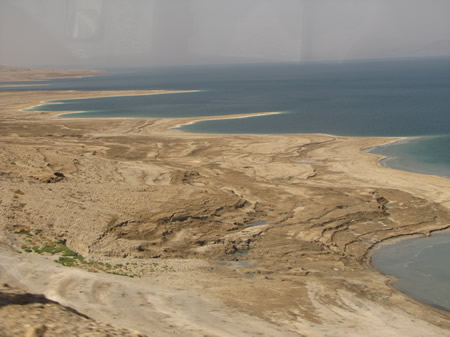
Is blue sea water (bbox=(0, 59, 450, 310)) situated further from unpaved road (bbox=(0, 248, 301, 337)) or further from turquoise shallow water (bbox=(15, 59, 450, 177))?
unpaved road (bbox=(0, 248, 301, 337))

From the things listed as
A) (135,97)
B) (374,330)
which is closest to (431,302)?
(374,330)

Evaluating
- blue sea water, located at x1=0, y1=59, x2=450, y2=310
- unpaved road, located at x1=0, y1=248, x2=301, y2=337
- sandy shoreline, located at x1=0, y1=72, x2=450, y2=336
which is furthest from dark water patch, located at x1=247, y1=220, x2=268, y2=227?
unpaved road, located at x1=0, y1=248, x2=301, y2=337

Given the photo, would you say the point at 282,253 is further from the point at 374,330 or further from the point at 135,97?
the point at 135,97

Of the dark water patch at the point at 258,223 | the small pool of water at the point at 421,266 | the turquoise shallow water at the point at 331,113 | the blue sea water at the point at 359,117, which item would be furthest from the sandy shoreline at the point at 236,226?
the turquoise shallow water at the point at 331,113

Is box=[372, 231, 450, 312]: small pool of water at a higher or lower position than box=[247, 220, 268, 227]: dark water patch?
lower

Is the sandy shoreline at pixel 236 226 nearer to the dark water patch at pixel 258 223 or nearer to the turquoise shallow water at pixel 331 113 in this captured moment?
the dark water patch at pixel 258 223

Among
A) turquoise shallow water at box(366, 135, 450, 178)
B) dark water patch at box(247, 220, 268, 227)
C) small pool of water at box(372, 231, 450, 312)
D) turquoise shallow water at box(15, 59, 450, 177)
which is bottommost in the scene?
small pool of water at box(372, 231, 450, 312)
